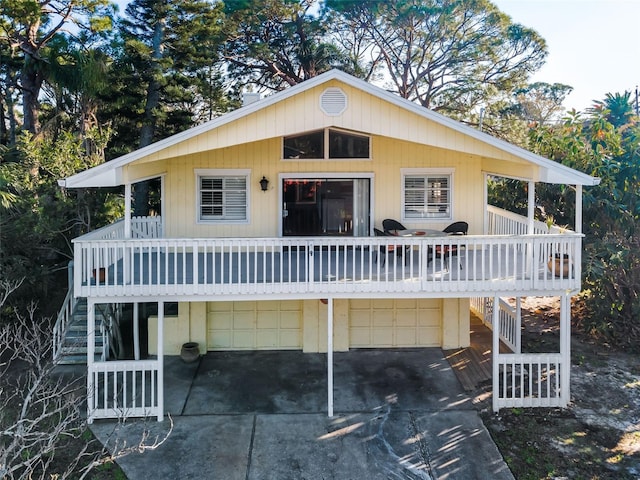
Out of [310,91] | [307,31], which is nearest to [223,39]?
[307,31]

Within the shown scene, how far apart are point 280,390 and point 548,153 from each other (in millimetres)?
9715

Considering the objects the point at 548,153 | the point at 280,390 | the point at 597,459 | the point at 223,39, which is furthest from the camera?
the point at 223,39

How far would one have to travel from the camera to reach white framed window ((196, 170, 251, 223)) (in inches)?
464

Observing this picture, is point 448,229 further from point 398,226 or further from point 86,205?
point 86,205

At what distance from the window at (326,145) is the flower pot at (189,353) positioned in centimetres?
498

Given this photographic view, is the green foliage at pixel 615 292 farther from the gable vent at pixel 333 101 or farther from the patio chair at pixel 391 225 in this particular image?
the gable vent at pixel 333 101

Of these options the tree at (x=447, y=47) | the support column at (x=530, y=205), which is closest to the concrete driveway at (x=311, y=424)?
the support column at (x=530, y=205)

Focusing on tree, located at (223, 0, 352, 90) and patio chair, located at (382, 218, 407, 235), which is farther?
tree, located at (223, 0, 352, 90)

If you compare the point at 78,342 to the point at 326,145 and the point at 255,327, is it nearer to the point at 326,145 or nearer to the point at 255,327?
the point at 255,327

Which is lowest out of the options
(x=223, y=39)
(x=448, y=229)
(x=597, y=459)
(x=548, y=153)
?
(x=597, y=459)

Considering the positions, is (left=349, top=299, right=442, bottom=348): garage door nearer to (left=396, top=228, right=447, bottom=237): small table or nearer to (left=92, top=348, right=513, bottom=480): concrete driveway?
(left=92, top=348, right=513, bottom=480): concrete driveway

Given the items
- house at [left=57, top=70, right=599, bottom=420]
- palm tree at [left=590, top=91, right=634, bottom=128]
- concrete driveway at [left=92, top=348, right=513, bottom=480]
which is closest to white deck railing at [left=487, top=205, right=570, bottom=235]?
house at [left=57, top=70, right=599, bottom=420]

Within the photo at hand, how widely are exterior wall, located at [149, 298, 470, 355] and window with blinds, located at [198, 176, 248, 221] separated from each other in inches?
85.0

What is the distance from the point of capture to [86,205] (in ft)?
46.6
